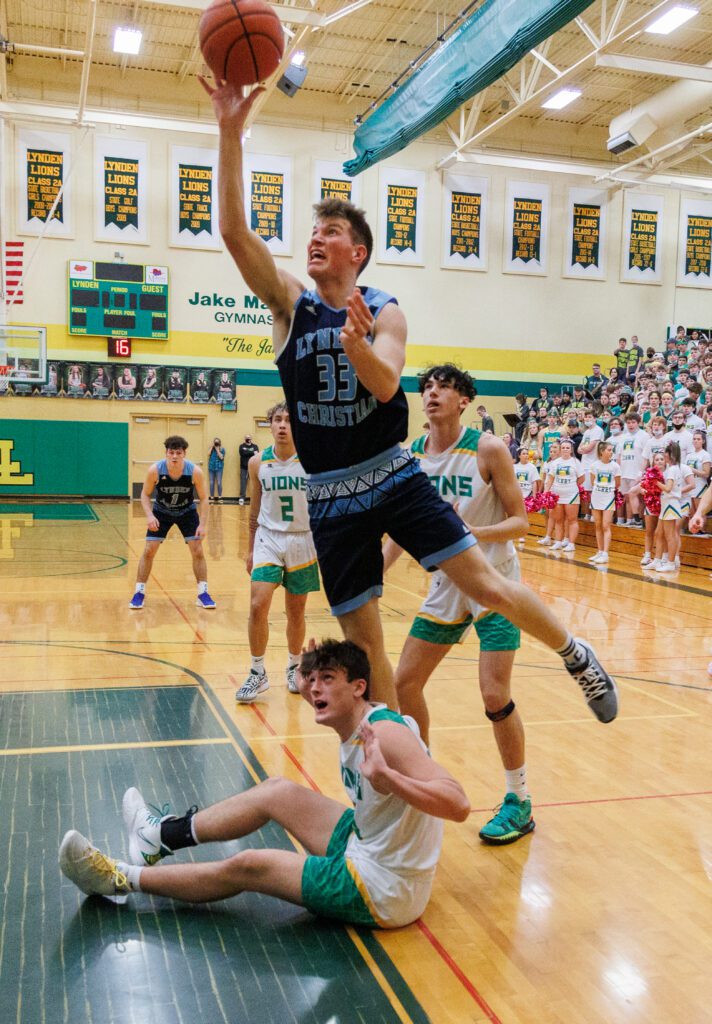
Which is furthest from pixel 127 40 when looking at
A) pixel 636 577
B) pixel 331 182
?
pixel 636 577

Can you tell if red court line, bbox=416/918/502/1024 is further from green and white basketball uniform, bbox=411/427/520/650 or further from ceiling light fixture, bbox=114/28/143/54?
ceiling light fixture, bbox=114/28/143/54

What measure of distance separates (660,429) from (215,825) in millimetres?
11659

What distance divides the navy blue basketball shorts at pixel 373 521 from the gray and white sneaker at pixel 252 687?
2.47 m

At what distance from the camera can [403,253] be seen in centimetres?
2331

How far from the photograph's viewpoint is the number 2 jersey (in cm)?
581

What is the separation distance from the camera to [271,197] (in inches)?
876

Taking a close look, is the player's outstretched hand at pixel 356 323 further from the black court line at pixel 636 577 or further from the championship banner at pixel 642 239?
the championship banner at pixel 642 239

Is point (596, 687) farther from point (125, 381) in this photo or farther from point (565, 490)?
point (125, 381)

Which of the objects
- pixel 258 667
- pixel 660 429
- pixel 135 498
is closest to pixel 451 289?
pixel 135 498

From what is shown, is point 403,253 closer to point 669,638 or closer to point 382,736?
point 669,638

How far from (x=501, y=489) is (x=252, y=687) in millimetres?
2458

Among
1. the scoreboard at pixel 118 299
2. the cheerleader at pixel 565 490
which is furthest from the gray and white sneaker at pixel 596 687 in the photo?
the scoreboard at pixel 118 299

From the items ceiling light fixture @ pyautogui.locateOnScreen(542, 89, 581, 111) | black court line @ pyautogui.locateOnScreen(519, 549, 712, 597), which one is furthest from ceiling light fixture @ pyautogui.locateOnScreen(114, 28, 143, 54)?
black court line @ pyautogui.locateOnScreen(519, 549, 712, 597)

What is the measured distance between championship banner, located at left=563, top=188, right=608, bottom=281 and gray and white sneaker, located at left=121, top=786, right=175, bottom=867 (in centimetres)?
2324
